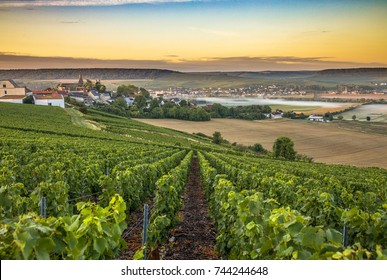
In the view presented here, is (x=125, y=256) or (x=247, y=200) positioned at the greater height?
(x=247, y=200)

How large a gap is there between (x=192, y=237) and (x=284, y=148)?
35277mm

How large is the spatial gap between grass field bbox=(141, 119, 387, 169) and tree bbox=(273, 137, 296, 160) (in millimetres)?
2523

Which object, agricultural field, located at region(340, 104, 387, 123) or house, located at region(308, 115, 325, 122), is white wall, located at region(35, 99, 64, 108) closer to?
house, located at region(308, 115, 325, 122)

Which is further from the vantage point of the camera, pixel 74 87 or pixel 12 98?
pixel 74 87

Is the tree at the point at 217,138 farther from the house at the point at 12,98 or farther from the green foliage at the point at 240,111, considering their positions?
the house at the point at 12,98

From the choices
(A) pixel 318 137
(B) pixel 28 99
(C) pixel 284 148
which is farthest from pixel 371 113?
(B) pixel 28 99

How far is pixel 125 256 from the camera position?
5.93m

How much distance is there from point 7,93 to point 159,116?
2666 cm

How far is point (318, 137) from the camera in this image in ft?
146

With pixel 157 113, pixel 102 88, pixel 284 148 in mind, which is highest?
pixel 102 88

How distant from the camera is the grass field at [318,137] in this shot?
116 ft

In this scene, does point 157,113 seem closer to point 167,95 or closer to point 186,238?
point 167,95

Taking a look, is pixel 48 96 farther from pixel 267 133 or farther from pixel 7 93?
pixel 267 133
